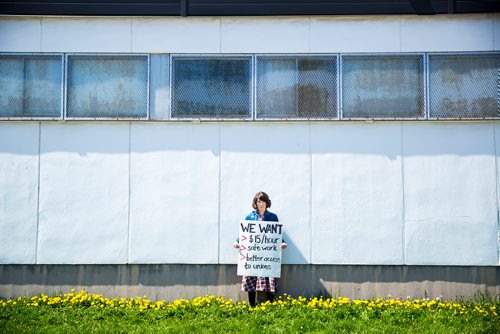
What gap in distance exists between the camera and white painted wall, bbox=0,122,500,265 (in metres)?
8.43

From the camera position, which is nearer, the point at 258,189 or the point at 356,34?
the point at 258,189

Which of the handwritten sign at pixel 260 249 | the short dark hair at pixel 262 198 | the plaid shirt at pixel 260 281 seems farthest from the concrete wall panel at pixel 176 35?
the handwritten sign at pixel 260 249

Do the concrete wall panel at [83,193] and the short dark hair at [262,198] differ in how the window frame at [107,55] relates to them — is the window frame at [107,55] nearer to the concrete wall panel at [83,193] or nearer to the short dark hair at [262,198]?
the concrete wall panel at [83,193]

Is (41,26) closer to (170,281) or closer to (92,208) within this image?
(92,208)

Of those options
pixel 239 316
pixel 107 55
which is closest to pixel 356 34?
pixel 107 55

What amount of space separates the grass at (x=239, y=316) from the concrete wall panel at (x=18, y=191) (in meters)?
0.81

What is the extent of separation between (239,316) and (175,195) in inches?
85.6

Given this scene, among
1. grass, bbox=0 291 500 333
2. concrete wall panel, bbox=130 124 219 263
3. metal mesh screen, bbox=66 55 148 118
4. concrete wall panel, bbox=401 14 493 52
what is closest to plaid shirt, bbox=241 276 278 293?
grass, bbox=0 291 500 333

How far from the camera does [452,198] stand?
27.7ft

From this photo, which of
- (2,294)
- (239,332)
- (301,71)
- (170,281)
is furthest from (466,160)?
(2,294)

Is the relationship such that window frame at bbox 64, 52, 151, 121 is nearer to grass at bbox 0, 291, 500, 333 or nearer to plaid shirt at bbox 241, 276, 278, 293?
grass at bbox 0, 291, 500, 333

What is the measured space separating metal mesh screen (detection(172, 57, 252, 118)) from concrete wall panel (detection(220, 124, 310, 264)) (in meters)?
0.37

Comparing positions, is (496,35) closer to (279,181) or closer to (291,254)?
(279,181)

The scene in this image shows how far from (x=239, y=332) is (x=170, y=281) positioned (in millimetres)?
2063
